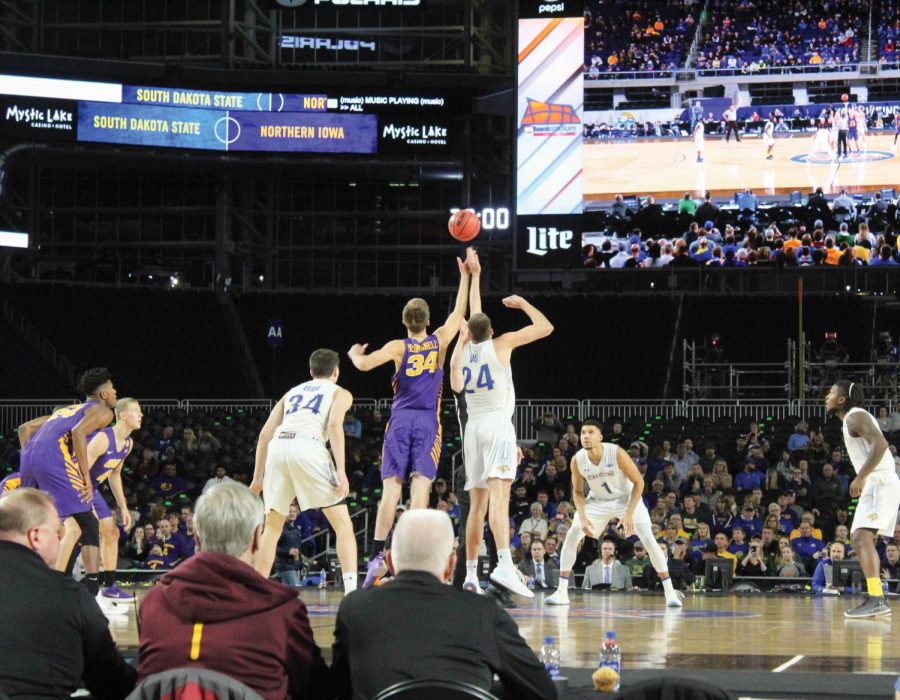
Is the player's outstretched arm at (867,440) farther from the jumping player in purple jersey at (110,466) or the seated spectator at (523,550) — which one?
the jumping player in purple jersey at (110,466)

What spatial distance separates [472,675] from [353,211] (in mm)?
29954

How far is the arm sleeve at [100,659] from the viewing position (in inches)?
183

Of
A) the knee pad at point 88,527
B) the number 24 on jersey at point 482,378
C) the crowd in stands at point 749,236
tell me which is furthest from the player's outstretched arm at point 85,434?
the crowd in stands at point 749,236

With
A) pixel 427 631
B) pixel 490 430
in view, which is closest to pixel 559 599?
pixel 490 430

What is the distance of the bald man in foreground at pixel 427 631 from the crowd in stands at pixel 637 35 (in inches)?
868

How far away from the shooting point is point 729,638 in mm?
8531

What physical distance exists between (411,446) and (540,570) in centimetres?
521

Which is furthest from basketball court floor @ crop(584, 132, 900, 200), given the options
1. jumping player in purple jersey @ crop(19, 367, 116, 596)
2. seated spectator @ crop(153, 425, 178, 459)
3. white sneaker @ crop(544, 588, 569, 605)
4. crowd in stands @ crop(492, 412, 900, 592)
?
jumping player in purple jersey @ crop(19, 367, 116, 596)

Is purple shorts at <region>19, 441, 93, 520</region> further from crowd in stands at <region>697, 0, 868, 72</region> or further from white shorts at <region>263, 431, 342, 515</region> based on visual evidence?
crowd in stands at <region>697, 0, 868, 72</region>

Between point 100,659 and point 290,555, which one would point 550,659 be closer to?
point 100,659

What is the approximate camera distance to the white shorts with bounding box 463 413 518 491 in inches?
400

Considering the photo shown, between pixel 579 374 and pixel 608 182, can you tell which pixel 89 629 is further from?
pixel 579 374

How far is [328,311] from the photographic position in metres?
29.7

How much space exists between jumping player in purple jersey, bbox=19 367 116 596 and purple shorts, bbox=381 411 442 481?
7.30ft
